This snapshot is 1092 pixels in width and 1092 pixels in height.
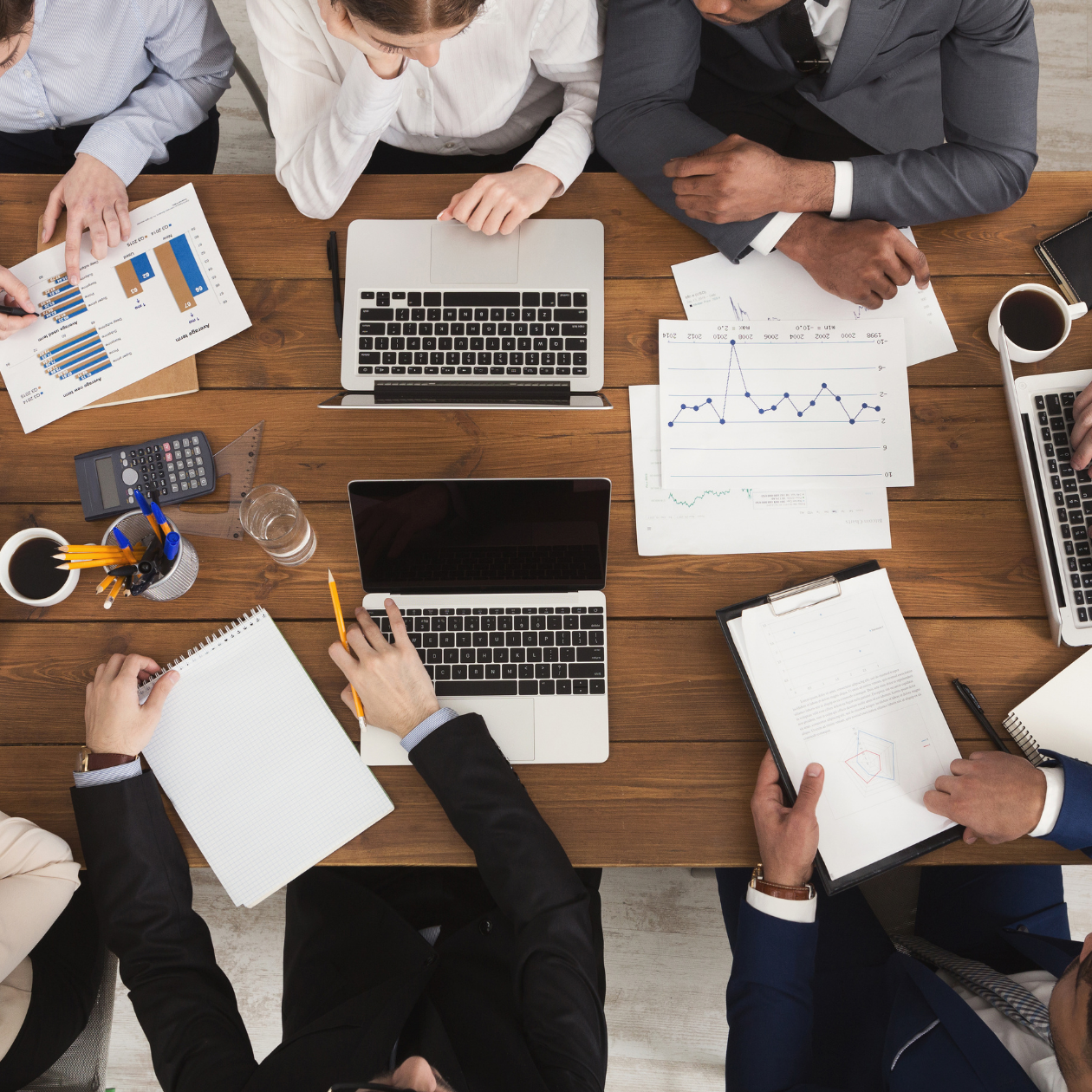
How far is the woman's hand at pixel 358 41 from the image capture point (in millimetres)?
1064

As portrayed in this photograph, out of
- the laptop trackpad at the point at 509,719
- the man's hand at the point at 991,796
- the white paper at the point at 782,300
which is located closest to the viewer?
the man's hand at the point at 991,796

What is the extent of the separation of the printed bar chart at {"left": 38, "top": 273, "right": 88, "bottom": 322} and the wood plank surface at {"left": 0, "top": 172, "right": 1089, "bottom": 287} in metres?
0.10

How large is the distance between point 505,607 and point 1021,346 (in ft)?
3.09

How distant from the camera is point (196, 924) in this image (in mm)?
1191

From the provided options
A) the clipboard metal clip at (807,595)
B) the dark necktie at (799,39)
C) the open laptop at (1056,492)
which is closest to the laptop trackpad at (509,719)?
the clipboard metal clip at (807,595)

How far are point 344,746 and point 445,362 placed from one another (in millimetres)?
650

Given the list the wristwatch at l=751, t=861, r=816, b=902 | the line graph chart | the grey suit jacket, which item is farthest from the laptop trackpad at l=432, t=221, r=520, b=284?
the wristwatch at l=751, t=861, r=816, b=902

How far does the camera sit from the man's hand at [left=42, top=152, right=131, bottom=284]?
1.30 meters

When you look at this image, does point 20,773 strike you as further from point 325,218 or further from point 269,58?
point 269,58

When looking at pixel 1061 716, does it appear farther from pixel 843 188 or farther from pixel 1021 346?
pixel 843 188

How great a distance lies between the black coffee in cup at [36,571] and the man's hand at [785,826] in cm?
115

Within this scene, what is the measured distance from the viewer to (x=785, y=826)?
1085mm

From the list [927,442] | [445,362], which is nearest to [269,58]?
[445,362]

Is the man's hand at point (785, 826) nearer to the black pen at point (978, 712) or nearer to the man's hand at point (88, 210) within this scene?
the black pen at point (978, 712)
